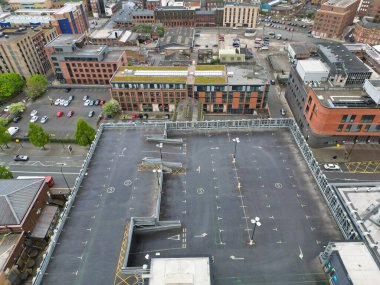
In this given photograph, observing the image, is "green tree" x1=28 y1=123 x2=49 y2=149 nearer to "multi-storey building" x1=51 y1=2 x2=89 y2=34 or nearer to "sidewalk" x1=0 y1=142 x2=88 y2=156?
"sidewalk" x1=0 y1=142 x2=88 y2=156

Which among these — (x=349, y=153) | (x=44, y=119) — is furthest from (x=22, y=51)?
(x=349, y=153)

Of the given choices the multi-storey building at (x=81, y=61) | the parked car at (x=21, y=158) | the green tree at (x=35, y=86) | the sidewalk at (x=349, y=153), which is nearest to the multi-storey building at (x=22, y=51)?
the multi-storey building at (x=81, y=61)

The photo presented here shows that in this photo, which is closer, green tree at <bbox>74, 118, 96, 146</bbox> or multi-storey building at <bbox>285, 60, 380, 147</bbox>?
multi-storey building at <bbox>285, 60, 380, 147</bbox>

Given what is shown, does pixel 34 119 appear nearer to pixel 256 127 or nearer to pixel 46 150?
pixel 46 150

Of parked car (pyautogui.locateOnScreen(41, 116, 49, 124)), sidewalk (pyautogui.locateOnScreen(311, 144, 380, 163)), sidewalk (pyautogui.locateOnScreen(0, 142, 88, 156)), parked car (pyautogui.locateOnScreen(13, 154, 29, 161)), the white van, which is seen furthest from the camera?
parked car (pyautogui.locateOnScreen(41, 116, 49, 124))

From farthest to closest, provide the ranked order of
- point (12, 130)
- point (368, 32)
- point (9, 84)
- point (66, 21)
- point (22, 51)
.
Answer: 1. point (66, 21)
2. point (368, 32)
3. point (22, 51)
4. point (9, 84)
5. point (12, 130)

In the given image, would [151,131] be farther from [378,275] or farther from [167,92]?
[378,275]

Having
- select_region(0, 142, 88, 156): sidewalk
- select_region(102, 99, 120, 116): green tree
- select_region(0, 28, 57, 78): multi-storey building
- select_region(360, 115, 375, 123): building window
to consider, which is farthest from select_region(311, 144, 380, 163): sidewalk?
select_region(0, 28, 57, 78): multi-storey building
